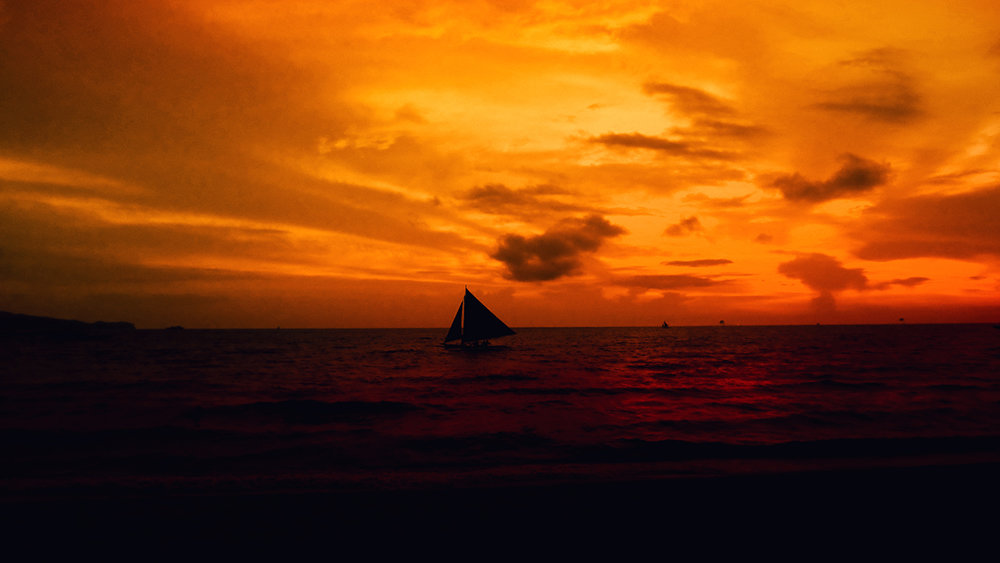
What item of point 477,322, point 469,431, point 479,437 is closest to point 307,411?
point 469,431

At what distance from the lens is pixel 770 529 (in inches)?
246

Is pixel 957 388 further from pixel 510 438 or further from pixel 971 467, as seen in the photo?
pixel 510 438

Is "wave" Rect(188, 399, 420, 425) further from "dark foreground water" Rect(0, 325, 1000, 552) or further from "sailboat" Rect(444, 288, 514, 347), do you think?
"sailboat" Rect(444, 288, 514, 347)

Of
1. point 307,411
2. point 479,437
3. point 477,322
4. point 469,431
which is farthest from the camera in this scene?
point 477,322

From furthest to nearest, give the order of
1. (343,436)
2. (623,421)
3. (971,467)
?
(623,421)
(343,436)
(971,467)

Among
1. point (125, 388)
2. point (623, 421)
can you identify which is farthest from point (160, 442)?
point (125, 388)

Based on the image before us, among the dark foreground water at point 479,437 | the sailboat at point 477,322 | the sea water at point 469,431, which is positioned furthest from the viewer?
the sailboat at point 477,322

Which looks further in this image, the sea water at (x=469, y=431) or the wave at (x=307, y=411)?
the wave at (x=307, y=411)

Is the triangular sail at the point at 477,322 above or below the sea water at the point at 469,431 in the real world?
above

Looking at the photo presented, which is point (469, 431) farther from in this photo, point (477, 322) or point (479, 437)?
point (477, 322)

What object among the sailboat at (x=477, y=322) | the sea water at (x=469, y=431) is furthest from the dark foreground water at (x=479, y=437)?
the sailboat at (x=477, y=322)

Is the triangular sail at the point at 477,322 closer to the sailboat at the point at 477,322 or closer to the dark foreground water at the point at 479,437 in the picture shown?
the sailboat at the point at 477,322

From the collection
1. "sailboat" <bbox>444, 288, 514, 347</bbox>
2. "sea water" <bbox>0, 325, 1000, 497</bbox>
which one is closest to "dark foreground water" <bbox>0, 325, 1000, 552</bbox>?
"sea water" <bbox>0, 325, 1000, 497</bbox>

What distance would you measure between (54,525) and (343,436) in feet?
28.9
